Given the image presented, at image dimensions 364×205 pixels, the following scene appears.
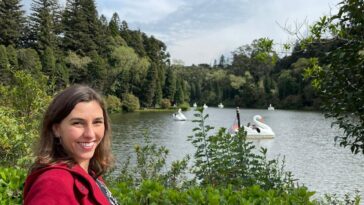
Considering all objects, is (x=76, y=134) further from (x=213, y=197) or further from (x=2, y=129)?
(x=2, y=129)

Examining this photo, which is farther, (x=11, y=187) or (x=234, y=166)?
(x=234, y=166)

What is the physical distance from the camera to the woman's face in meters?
1.56

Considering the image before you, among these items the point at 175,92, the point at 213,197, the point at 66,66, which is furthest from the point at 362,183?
the point at 175,92

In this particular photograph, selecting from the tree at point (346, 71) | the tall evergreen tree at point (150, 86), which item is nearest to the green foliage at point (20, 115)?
the tree at point (346, 71)

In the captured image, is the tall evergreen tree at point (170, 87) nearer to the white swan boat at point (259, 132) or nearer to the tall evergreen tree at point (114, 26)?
the tall evergreen tree at point (114, 26)

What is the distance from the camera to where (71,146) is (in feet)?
5.17

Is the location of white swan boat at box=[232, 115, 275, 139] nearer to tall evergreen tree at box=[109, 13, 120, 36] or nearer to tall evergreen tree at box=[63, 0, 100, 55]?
tall evergreen tree at box=[63, 0, 100, 55]

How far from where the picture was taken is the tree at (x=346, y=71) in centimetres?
358

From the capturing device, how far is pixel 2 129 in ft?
22.3

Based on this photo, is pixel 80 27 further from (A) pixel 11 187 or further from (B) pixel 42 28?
(A) pixel 11 187

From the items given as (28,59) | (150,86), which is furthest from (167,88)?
(28,59)

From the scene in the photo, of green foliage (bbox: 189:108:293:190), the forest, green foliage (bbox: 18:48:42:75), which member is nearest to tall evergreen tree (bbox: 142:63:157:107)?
the forest

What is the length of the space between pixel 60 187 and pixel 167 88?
71823 millimetres

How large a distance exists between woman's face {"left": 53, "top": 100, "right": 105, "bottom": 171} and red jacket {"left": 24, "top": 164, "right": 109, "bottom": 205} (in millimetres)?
94
